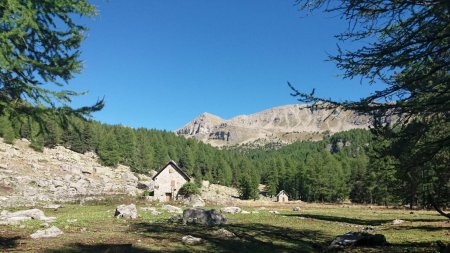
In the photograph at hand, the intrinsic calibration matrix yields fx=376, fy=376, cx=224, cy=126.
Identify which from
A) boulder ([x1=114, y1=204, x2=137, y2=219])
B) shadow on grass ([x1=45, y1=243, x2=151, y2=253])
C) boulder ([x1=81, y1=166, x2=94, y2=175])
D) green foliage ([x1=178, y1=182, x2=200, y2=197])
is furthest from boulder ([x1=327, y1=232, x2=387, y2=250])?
boulder ([x1=81, y1=166, x2=94, y2=175])

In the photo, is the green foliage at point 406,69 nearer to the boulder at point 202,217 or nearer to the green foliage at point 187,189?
the boulder at point 202,217

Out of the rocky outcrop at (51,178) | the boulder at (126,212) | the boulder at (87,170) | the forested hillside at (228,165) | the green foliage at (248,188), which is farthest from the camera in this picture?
the green foliage at (248,188)

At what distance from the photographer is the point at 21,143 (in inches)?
4166

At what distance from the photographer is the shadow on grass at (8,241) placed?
12547 millimetres

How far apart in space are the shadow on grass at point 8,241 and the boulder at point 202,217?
11.1 m

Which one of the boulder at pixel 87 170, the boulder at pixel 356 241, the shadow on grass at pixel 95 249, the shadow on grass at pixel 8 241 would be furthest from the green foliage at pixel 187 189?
the boulder at pixel 356 241

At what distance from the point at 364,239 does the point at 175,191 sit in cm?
6169

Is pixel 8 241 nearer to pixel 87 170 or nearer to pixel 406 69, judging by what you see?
pixel 406 69

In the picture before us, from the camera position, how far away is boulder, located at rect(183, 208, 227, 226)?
78.3ft

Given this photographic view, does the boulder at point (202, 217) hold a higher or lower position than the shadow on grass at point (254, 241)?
higher

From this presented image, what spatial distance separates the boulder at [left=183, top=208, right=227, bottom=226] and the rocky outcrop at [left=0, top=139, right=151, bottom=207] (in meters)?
28.5

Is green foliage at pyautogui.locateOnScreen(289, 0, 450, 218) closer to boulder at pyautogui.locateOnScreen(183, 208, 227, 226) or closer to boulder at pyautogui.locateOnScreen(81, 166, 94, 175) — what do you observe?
boulder at pyautogui.locateOnScreen(183, 208, 227, 226)

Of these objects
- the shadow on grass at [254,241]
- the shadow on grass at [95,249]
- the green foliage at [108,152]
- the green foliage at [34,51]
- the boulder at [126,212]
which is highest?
the green foliage at [108,152]

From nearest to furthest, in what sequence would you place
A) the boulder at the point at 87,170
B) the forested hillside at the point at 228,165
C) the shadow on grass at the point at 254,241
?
the shadow on grass at the point at 254,241 < the boulder at the point at 87,170 < the forested hillside at the point at 228,165
